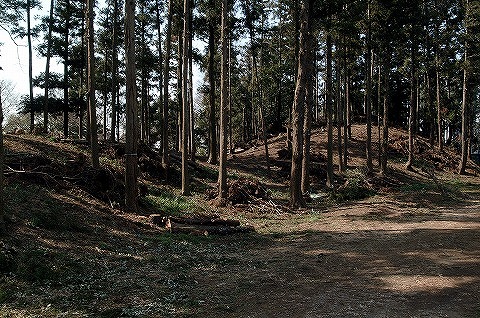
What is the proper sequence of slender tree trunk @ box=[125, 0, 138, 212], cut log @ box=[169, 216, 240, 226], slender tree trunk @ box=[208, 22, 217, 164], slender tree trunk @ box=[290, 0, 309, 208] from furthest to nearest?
1. slender tree trunk @ box=[208, 22, 217, 164]
2. slender tree trunk @ box=[290, 0, 309, 208]
3. slender tree trunk @ box=[125, 0, 138, 212]
4. cut log @ box=[169, 216, 240, 226]

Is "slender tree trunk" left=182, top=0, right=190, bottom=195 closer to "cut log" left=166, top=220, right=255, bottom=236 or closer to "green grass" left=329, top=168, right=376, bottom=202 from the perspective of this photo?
"cut log" left=166, top=220, right=255, bottom=236

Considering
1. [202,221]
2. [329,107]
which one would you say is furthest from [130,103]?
[329,107]

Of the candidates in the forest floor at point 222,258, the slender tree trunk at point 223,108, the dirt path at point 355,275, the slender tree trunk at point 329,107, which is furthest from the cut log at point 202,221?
the slender tree trunk at point 329,107

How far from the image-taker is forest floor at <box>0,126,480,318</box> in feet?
17.7

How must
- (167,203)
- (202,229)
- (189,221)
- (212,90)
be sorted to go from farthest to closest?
1. (212,90)
2. (167,203)
3. (189,221)
4. (202,229)

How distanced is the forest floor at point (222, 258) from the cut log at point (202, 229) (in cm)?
31

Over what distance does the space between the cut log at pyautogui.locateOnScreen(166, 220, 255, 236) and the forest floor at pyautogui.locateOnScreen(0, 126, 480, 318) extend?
1.02 feet

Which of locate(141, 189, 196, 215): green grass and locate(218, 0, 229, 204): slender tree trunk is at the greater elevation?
locate(218, 0, 229, 204): slender tree trunk

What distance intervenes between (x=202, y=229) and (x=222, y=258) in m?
2.61

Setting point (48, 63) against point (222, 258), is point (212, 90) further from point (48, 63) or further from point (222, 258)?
point (222, 258)

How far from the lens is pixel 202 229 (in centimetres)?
1091

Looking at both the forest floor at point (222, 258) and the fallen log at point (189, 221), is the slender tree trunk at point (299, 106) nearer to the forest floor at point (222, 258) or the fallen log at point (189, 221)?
the forest floor at point (222, 258)

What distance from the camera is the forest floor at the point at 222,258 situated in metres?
5.40

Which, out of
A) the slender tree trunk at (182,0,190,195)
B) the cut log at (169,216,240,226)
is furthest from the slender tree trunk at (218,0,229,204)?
the cut log at (169,216,240,226)
